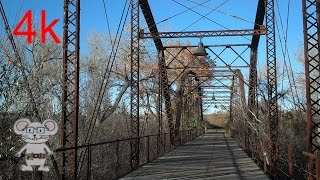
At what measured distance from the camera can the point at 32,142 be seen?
27.9ft

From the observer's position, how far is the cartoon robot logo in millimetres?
8195

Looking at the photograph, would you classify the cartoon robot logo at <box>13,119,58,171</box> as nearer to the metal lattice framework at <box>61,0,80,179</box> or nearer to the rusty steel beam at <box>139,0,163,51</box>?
the metal lattice framework at <box>61,0,80,179</box>

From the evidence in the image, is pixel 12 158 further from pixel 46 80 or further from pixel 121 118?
pixel 121 118

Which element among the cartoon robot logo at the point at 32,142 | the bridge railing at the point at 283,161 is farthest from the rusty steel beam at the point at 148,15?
the cartoon robot logo at the point at 32,142

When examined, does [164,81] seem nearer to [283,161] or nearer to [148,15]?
[148,15]

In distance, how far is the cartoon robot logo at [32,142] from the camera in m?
8.20

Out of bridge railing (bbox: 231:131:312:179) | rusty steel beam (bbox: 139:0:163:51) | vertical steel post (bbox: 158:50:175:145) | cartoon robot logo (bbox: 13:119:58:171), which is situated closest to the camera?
cartoon robot logo (bbox: 13:119:58:171)

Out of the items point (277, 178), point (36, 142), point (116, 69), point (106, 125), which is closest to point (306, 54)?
point (277, 178)

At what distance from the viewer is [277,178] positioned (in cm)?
1335

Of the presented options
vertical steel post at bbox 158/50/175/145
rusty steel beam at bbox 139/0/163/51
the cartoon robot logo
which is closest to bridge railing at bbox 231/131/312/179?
vertical steel post at bbox 158/50/175/145

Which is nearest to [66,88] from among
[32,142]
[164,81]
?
[32,142]

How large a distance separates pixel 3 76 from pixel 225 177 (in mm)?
7465

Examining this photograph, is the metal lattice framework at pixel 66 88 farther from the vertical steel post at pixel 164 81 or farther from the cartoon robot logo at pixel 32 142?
the vertical steel post at pixel 164 81

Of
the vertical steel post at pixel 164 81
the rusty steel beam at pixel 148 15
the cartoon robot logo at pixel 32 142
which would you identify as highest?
the rusty steel beam at pixel 148 15
